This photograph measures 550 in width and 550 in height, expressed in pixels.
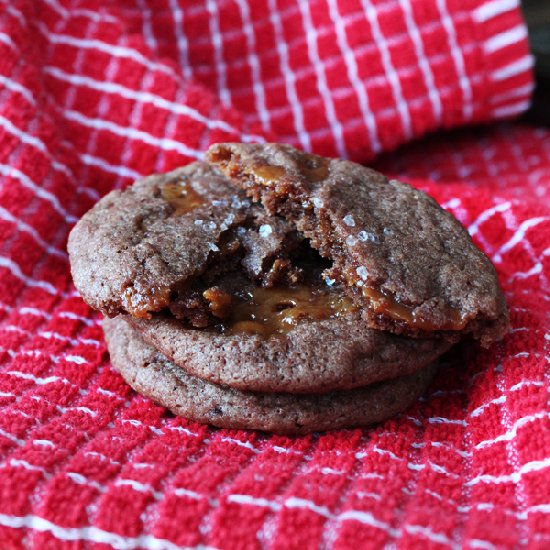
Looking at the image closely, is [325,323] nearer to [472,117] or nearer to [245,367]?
[245,367]

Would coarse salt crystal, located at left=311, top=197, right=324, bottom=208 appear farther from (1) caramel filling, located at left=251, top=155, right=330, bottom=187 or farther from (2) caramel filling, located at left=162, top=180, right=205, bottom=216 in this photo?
(2) caramel filling, located at left=162, top=180, right=205, bottom=216

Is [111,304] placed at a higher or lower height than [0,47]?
lower

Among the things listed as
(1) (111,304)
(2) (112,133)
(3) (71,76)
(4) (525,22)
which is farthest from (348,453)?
(4) (525,22)

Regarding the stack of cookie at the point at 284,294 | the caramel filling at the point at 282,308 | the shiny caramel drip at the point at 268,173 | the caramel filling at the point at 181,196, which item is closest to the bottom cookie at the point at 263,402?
the stack of cookie at the point at 284,294

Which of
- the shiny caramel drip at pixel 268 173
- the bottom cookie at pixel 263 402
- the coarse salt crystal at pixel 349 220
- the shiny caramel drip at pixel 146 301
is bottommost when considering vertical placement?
the bottom cookie at pixel 263 402

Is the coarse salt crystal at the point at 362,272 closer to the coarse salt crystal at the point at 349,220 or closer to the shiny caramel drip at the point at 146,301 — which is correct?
the coarse salt crystal at the point at 349,220

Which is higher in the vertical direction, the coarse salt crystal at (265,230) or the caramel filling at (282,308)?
the coarse salt crystal at (265,230)
